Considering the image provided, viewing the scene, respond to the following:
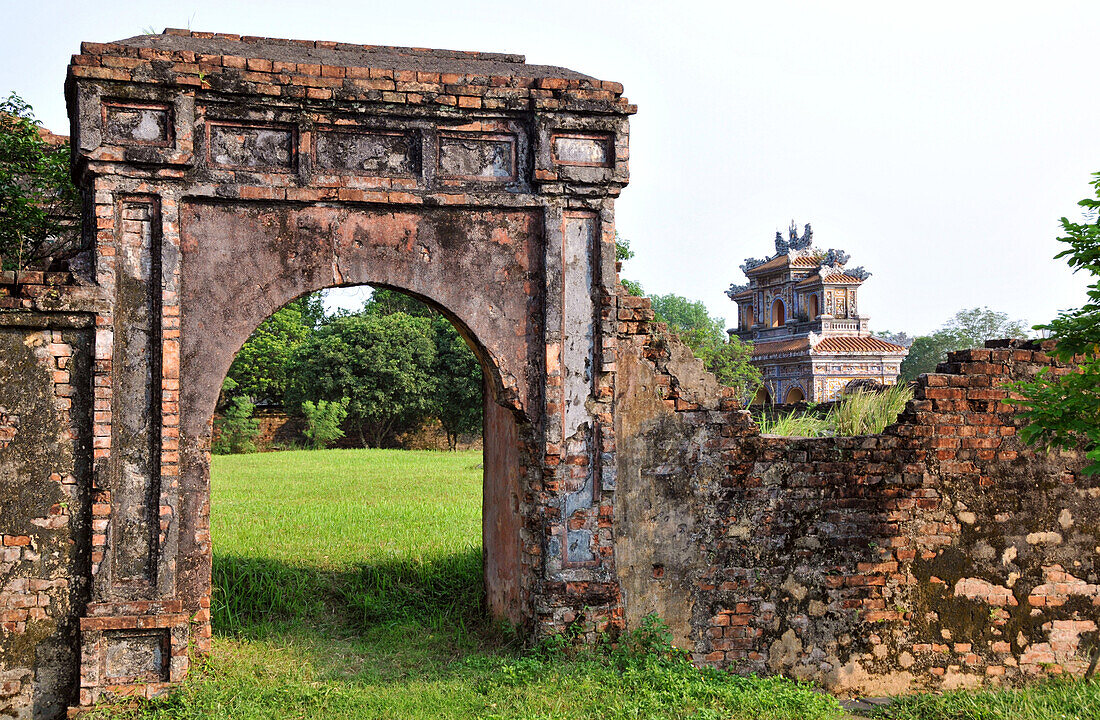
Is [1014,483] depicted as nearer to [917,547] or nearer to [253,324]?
[917,547]

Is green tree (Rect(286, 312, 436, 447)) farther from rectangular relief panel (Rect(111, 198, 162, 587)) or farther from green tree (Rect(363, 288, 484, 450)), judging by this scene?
rectangular relief panel (Rect(111, 198, 162, 587))

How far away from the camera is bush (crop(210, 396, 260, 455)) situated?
2186 cm

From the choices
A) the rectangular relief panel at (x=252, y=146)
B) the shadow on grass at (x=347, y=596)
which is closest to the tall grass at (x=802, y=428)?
the shadow on grass at (x=347, y=596)

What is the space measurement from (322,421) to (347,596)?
1658cm

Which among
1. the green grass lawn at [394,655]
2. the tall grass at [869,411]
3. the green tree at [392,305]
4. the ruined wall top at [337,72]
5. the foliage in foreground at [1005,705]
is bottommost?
the foliage in foreground at [1005,705]

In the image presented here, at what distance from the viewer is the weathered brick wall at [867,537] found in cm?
572

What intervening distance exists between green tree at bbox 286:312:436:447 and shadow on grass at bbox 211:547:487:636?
16.7 m

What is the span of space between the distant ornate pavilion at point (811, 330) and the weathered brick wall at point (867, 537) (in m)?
22.0

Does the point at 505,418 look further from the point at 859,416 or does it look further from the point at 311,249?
the point at 859,416

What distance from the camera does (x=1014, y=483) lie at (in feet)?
19.6

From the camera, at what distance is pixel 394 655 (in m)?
5.87

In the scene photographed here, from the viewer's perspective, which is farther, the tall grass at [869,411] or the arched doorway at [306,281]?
the tall grass at [869,411]

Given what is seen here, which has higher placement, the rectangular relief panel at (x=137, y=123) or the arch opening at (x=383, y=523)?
the rectangular relief panel at (x=137, y=123)

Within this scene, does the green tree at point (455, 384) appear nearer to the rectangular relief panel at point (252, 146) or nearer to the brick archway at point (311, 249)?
the brick archway at point (311, 249)
